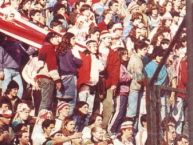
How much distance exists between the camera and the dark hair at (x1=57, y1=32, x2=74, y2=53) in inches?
203

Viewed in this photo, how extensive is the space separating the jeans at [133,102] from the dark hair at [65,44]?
2.50 feet

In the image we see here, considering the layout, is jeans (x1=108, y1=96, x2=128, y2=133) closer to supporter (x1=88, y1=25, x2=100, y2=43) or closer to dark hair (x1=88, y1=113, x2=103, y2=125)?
dark hair (x1=88, y1=113, x2=103, y2=125)

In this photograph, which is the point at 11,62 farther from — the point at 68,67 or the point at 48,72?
the point at 68,67

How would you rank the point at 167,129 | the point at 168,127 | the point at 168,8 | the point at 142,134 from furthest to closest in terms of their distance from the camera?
the point at 168,8, the point at 142,134, the point at 168,127, the point at 167,129

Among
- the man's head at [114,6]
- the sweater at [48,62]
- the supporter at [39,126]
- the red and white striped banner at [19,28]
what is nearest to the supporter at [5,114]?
the supporter at [39,126]

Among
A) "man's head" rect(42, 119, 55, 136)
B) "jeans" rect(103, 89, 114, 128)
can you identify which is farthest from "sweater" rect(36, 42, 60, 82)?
"jeans" rect(103, 89, 114, 128)

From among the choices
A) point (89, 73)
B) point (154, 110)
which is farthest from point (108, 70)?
point (154, 110)

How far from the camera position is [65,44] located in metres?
5.17

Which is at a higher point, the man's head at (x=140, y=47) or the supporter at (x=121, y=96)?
the man's head at (x=140, y=47)

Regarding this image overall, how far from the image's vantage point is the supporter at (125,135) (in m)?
5.18

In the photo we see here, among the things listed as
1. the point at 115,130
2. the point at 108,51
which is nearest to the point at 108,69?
the point at 108,51

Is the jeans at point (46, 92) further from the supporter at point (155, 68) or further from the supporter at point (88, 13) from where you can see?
the supporter at point (155, 68)

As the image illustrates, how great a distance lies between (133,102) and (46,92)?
901 mm

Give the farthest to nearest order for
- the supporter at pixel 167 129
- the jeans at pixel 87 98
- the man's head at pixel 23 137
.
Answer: the jeans at pixel 87 98
the man's head at pixel 23 137
the supporter at pixel 167 129
